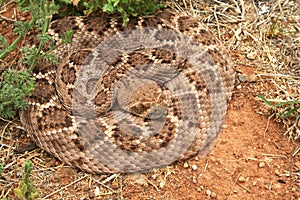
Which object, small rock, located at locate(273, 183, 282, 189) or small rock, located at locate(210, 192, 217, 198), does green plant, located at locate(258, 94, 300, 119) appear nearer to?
small rock, located at locate(273, 183, 282, 189)

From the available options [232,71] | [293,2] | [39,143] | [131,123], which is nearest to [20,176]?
→ [39,143]

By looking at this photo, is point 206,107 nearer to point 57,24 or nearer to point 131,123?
point 131,123

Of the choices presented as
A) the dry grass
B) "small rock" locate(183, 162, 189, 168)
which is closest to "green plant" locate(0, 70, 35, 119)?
"small rock" locate(183, 162, 189, 168)

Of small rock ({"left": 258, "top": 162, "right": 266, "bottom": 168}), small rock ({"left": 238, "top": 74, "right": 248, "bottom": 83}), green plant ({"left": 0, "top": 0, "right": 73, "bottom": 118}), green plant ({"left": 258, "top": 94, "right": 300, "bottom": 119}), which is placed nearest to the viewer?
green plant ({"left": 0, "top": 0, "right": 73, "bottom": 118})

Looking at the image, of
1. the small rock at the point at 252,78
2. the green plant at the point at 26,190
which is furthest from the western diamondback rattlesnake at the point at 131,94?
the green plant at the point at 26,190

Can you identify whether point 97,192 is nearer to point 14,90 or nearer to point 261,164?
point 14,90

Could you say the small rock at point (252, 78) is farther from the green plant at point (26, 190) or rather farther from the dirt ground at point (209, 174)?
the green plant at point (26, 190)

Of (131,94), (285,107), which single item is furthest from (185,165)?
(285,107)
